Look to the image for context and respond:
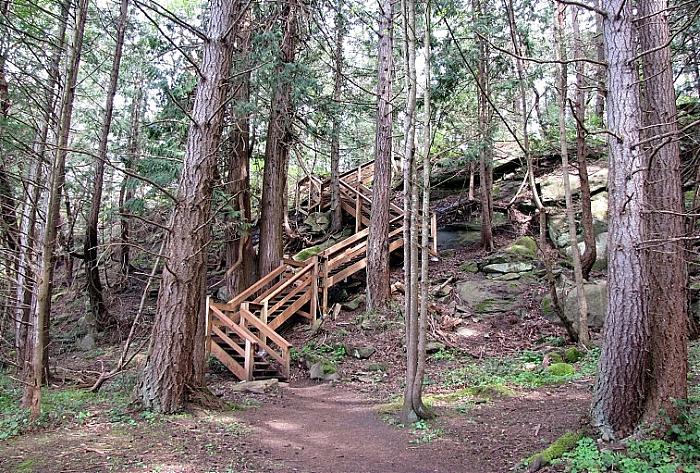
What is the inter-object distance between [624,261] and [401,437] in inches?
118

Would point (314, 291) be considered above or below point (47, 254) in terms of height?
below

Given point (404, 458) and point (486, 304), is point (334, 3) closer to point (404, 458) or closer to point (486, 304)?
point (486, 304)

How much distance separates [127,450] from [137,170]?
27.2 ft

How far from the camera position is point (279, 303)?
438 inches

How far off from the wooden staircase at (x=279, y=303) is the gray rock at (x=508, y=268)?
1.66m

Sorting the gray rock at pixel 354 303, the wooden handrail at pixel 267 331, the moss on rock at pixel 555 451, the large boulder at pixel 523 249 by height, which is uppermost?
the large boulder at pixel 523 249

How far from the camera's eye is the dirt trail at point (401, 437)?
464 centimetres

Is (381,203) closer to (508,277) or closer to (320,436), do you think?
(508,277)

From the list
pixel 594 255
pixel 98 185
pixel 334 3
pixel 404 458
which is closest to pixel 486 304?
pixel 594 255

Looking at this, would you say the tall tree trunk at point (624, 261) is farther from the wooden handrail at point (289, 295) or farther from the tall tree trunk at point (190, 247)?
the wooden handrail at point (289, 295)

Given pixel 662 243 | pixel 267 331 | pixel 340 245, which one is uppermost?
pixel 340 245

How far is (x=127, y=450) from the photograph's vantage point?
445 cm

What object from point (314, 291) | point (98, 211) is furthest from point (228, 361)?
point (98, 211)

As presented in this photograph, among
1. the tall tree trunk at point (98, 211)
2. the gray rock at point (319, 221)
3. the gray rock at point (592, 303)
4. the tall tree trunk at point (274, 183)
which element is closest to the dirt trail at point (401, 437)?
the gray rock at point (592, 303)
